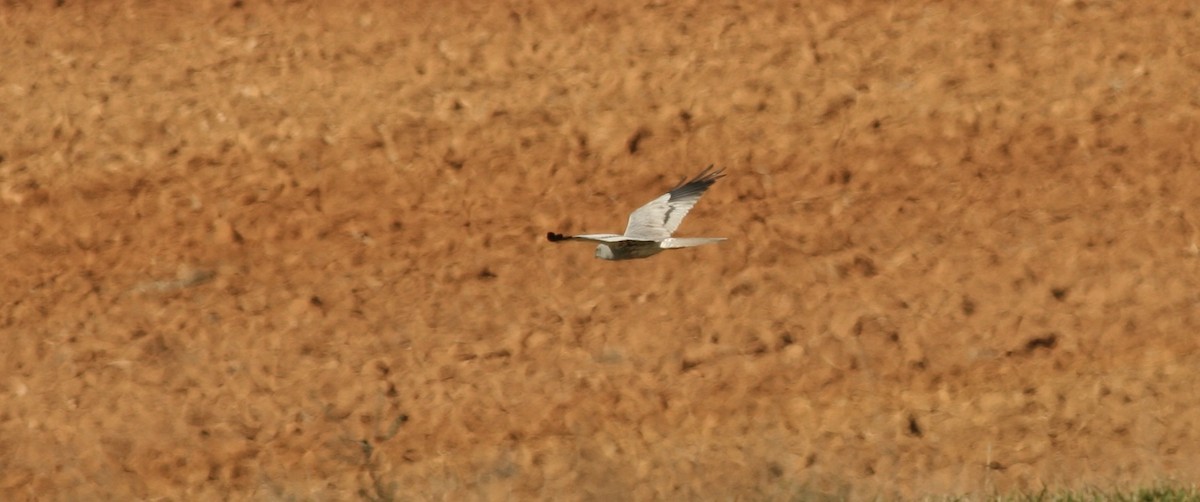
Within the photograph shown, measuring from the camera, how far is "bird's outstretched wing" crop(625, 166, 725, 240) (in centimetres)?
922

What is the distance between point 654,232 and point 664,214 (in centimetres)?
26

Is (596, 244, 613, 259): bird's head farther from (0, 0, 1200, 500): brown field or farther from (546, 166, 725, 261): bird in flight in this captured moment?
(0, 0, 1200, 500): brown field

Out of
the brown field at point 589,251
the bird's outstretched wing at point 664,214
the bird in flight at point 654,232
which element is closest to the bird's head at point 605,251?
the bird in flight at point 654,232

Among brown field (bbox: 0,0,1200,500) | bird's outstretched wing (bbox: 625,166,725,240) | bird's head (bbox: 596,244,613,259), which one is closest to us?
bird's head (bbox: 596,244,613,259)

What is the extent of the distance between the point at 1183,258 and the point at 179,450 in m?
5.96

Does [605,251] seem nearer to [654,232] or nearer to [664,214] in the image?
[654,232]

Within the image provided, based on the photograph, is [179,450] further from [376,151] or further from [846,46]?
[846,46]

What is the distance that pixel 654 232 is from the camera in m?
9.23

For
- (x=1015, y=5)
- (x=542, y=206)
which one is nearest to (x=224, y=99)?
(x=542, y=206)

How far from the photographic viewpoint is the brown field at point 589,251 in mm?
11484

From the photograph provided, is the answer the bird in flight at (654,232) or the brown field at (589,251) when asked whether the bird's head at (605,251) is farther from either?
the brown field at (589,251)

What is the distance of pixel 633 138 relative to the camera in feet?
39.3

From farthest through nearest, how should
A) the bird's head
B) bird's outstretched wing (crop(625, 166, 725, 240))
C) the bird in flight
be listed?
bird's outstretched wing (crop(625, 166, 725, 240)), the bird's head, the bird in flight

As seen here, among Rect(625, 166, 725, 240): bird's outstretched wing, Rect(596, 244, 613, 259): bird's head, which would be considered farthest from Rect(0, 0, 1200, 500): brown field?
Rect(596, 244, 613, 259): bird's head
